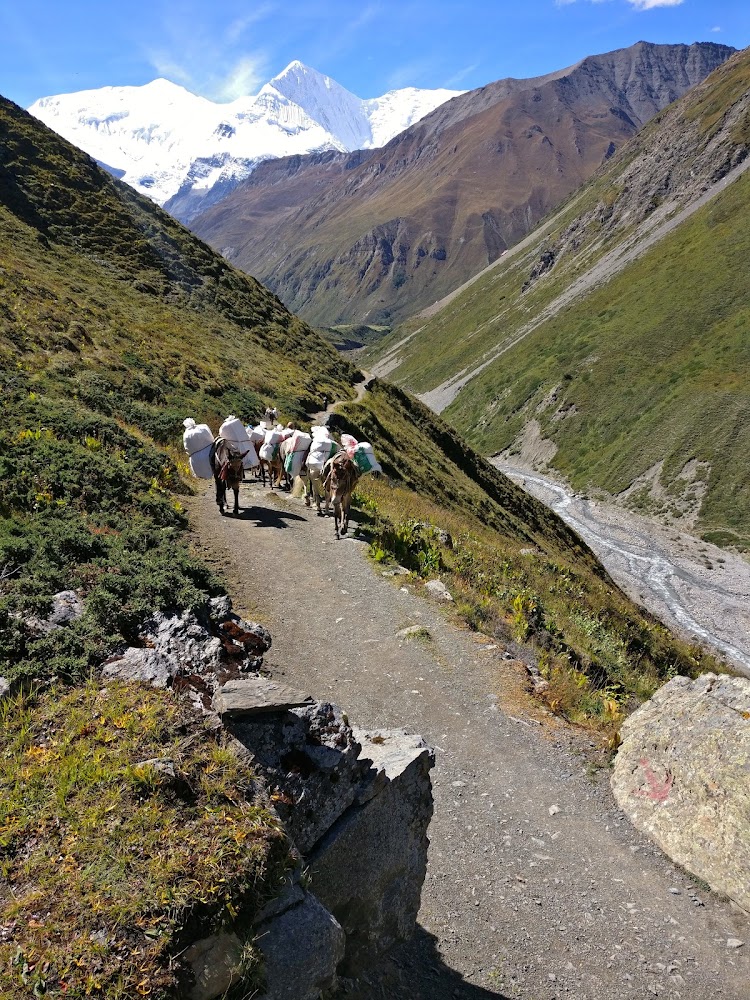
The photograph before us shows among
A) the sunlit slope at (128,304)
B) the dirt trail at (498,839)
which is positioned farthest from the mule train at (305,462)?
the sunlit slope at (128,304)

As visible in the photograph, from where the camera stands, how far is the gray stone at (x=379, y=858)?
5.75 m

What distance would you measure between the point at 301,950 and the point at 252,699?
186 cm

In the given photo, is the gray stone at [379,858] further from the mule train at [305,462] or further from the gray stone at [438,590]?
the mule train at [305,462]

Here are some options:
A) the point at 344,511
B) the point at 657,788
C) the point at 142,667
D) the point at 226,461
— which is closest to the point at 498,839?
the point at 657,788

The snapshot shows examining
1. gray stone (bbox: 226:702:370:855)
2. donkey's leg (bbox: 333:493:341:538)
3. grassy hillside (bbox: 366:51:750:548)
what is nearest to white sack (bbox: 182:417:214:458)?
donkey's leg (bbox: 333:493:341:538)

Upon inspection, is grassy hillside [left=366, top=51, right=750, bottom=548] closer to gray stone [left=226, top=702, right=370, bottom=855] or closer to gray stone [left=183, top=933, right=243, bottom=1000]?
gray stone [left=226, top=702, right=370, bottom=855]

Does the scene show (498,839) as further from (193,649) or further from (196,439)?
(196,439)

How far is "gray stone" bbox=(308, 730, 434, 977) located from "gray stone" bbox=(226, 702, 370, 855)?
0.28 meters

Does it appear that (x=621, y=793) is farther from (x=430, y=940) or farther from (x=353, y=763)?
Answer: (x=353, y=763)

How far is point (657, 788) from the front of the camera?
30.1 ft

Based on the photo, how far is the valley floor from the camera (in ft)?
150

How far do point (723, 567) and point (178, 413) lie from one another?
Result: 179 ft

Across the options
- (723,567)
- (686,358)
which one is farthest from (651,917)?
(686,358)

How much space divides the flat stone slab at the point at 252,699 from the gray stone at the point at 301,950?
1.45 m
